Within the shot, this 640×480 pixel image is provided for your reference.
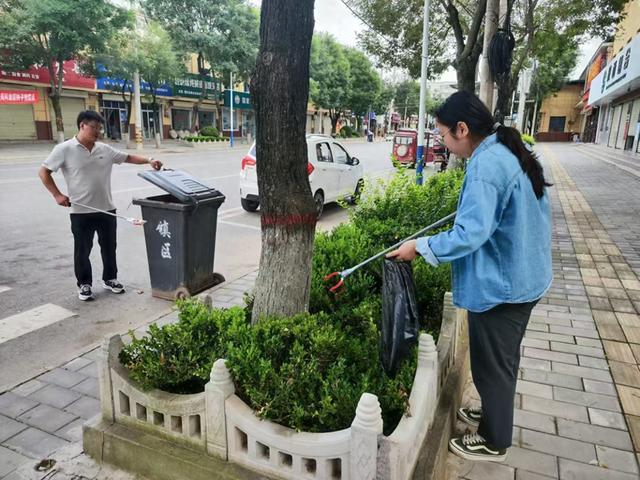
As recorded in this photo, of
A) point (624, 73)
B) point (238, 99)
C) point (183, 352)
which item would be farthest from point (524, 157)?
point (238, 99)

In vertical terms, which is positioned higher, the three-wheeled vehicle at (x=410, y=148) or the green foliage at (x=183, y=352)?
the three-wheeled vehicle at (x=410, y=148)

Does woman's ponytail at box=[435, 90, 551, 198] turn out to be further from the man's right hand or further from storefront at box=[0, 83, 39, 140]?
storefront at box=[0, 83, 39, 140]

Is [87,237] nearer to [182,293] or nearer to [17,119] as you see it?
[182,293]

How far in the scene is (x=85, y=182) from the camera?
472cm

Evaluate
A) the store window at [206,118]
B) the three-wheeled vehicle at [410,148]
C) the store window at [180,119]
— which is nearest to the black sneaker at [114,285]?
the three-wheeled vehicle at [410,148]

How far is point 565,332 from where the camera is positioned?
4270mm

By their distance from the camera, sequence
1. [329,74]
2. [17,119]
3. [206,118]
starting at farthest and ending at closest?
[329,74], [206,118], [17,119]

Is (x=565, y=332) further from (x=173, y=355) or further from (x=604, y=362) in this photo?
(x=173, y=355)

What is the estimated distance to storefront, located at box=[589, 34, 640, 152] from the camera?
70.9 ft

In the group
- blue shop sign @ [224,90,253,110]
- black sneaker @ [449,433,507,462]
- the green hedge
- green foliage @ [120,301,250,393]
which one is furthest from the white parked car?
blue shop sign @ [224,90,253,110]

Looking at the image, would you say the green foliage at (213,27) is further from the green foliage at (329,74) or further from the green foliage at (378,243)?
the green foliage at (378,243)

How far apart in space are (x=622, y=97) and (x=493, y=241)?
116 ft

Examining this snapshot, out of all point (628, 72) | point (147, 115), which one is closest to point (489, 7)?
point (628, 72)

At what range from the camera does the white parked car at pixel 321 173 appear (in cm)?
963
